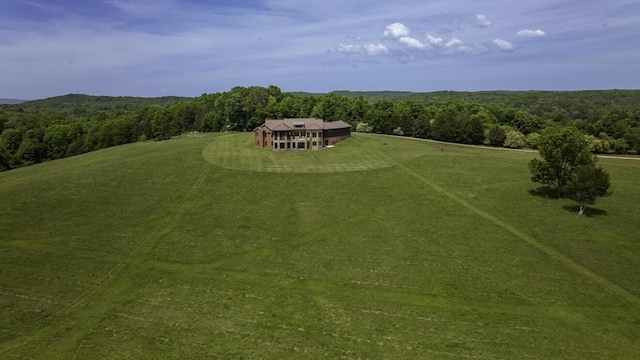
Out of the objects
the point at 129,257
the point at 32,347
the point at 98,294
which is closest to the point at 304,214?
the point at 129,257

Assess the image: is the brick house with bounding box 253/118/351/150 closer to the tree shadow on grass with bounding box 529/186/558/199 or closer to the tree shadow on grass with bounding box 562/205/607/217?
the tree shadow on grass with bounding box 529/186/558/199

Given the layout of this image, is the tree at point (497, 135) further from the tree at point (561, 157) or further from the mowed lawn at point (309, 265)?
the tree at point (561, 157)

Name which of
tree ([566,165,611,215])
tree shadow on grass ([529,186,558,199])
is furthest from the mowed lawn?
tree ([566,165,611,215])

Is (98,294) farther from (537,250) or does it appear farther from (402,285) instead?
(537,250)

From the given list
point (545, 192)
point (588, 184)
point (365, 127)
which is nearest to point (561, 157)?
point (545, 192)

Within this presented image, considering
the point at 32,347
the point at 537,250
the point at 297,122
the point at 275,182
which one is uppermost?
the point at 297,122

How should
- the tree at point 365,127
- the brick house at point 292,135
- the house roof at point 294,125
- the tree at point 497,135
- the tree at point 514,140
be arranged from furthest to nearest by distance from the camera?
the tree at point 365,127
the tree at point 497,135
the tree at point 514,140
the brick house at point 292,135
the house roof at point 294,125

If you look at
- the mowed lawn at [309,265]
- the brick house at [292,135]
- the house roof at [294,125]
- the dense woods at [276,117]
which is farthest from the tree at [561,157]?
the house roof at [294,125]
